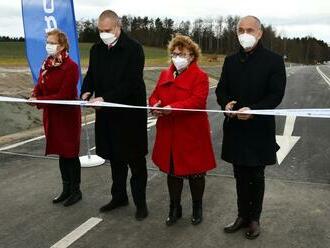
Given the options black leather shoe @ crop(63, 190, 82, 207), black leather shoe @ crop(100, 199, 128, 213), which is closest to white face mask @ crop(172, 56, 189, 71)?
black leather shoe @ crop(100, 199, 128, 213)

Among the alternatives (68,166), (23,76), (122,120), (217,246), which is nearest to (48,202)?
(68,166)

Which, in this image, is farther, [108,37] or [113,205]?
[113,205]

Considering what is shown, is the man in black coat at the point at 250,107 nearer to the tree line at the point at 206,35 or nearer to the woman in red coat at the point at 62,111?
the woman in red coat at the point at 62,111

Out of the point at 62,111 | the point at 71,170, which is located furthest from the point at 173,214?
→ the point at 62,111

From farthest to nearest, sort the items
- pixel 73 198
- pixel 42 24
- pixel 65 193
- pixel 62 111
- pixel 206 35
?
pixel 206 35 → pixel 42 24 → pixel 65 193 → pixel 73 198 → pixel 62 111

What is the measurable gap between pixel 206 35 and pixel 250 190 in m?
136

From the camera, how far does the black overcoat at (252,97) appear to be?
14.7 feet

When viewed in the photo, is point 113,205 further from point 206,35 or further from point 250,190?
point 206,35

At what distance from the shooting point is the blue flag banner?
6.96 meters

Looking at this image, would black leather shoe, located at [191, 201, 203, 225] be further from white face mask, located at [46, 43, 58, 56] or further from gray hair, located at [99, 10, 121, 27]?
white face mask, located at [46, 43, 58, 56]

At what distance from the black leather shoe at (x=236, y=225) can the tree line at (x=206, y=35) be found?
253ft

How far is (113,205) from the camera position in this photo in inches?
221

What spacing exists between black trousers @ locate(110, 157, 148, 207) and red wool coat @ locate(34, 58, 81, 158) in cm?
60

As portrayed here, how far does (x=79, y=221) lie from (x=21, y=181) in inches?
77.1
